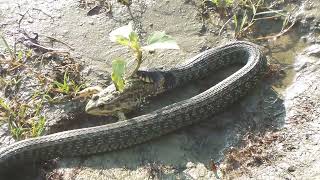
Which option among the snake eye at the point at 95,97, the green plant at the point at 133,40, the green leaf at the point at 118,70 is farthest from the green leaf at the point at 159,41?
the snake eye at the point at 95,97

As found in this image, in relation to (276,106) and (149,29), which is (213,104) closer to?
(276,106)

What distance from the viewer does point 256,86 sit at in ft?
25.3

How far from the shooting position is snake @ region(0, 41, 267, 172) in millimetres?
7062

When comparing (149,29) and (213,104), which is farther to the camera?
(149,29)

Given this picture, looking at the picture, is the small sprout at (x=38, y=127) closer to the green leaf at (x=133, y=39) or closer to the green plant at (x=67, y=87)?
the green plant at (x=67, y=87)

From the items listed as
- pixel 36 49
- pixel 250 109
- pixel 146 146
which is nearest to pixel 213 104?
pixel 250 109

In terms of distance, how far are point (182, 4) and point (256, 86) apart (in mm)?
2141

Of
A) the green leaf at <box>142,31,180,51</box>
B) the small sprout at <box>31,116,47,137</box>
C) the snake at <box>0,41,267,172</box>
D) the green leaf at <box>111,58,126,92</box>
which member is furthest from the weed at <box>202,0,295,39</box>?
the small sprout at <box>31,116,47,137</box>

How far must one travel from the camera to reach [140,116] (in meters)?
7.22

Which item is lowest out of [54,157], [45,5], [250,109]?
[54,157]

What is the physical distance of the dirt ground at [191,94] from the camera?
6.74m

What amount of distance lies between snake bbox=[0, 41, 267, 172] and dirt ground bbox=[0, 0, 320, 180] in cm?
13

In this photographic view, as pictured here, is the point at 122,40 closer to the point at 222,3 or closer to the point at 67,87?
the point at 67,87

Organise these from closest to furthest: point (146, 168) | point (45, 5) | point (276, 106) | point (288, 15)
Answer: point (146, 168) → point (276, 106) → point (288, 15) → point (45, 5)
